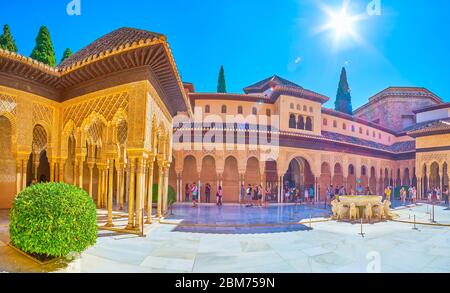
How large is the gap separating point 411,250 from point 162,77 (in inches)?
367

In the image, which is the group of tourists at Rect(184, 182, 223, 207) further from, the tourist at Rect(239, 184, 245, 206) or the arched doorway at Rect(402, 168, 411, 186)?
the arched doorway at Rect(402, 168, 411, 186)

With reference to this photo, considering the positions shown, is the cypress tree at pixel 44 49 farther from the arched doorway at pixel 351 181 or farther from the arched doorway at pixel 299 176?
the arched doorway at pixel 351 181

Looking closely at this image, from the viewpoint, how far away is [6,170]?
1194 cm

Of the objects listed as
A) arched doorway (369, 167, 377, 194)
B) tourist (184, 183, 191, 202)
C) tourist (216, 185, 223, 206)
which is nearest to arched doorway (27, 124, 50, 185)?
tourist (184, 183, 191, 202)

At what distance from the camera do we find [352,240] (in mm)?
7734

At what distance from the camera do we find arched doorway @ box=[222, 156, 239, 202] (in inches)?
757

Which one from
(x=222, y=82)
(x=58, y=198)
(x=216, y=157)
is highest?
Answer: (x=222, y=82)

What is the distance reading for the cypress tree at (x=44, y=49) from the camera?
20953mm

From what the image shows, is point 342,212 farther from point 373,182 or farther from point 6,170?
point 373,182

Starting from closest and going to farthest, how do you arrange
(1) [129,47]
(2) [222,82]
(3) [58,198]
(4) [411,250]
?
(3) [58,198] < (4) [411,250] < (1) [129,47] < (2) [222,82]

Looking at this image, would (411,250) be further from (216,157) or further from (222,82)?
(222,82)

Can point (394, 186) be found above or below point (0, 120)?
below

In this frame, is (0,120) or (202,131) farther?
(202,131)
